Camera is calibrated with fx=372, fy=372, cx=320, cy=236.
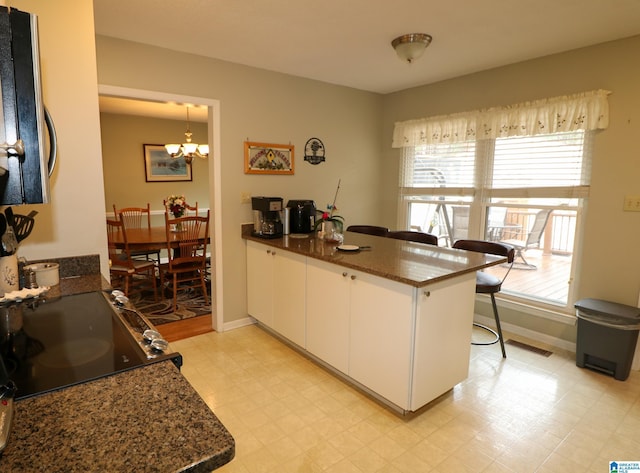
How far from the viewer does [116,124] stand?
5656mm

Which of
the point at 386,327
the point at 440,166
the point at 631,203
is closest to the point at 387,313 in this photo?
the point at 386,327

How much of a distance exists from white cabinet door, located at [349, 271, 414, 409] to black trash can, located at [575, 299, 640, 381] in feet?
5.02

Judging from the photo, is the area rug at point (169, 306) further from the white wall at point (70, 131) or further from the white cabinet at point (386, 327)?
the white wall at point (70, 131)

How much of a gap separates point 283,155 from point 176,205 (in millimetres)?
1812

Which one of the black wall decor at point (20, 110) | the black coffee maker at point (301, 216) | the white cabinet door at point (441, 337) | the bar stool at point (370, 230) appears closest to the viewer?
the black wall decor at point (20, 110)

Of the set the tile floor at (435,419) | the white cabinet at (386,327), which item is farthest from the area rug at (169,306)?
the white cabinet at (386,327)

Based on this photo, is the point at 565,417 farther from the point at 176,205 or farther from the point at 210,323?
the point at 176,205

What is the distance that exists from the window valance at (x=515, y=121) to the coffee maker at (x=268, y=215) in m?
1.70

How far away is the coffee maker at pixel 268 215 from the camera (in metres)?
3.15

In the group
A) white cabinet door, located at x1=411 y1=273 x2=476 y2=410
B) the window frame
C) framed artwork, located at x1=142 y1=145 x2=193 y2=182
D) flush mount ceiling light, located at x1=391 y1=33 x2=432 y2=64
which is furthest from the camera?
framed artwork, located at x1=142 y1=145 x2=193 y2=182

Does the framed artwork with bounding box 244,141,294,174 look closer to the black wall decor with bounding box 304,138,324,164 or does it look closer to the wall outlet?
the black wall decor with bounding box 304,138,324,164

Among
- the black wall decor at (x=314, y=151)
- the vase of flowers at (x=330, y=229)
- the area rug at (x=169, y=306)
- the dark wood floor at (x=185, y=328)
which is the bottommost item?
the dark wood floor at (x=185, y=328)

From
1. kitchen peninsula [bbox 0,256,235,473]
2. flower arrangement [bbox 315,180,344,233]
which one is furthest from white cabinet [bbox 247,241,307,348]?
kitchen peninsula [bbox 0,256,235,473]

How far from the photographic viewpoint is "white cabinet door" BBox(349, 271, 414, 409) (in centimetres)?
200
